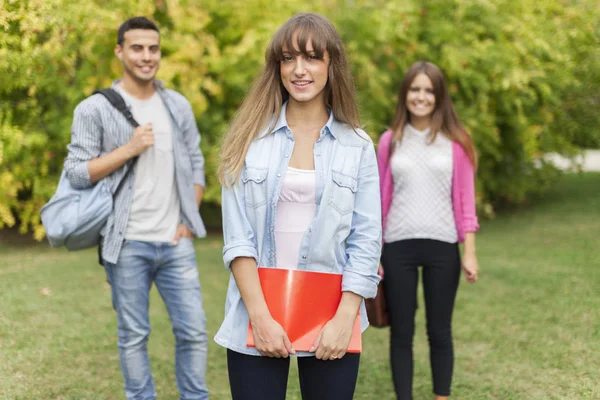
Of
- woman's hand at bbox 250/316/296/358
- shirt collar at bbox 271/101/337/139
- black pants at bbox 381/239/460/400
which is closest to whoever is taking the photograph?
woman's hand at bbox 250/316/296/358

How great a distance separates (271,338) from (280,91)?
34.4 inches

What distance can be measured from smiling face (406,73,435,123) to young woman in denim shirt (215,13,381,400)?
1.79 metres

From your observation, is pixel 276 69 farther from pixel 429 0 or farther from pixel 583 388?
pixel 429 0

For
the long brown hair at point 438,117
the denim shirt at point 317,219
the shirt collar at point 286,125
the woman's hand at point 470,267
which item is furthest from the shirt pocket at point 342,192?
the woman's hand at point 470,267

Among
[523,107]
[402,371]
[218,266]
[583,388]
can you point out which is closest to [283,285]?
[402,371]

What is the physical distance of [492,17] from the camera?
34.1 ft

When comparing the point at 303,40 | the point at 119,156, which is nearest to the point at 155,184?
the point at 119,156

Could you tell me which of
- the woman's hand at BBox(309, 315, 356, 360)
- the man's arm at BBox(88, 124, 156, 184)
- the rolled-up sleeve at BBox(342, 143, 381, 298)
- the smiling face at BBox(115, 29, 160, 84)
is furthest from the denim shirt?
the smiling face at BBox(115, 29, 160, 84)

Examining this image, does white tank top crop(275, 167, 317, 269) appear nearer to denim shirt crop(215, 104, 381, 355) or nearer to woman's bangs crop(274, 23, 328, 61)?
denim shirt crop(215, 104, 381, 355)

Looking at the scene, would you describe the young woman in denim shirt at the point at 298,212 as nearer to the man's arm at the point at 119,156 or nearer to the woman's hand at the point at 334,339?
the woman's hand at the point at 334,339

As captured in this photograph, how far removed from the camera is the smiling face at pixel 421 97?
422 cm

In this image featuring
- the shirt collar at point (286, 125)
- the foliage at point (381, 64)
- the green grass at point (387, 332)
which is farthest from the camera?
the foliage at point (381, 64)

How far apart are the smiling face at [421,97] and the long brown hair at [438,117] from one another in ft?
0.07

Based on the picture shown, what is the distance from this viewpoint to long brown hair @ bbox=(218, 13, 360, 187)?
2410 mm
